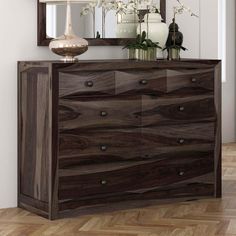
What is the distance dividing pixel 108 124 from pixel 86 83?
28 cm

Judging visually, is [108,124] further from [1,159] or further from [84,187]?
[1,159]

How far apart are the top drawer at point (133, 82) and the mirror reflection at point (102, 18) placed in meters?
0.50

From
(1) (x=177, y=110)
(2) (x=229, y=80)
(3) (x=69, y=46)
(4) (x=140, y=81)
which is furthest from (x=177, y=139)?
(2) (x=229, y=80)

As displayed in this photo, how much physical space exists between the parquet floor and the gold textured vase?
0.95 m

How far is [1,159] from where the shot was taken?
15.1ft

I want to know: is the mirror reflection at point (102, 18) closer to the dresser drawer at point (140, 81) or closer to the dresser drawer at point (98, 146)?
the dresser drawer at point (140, 81)

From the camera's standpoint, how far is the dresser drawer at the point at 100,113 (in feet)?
14.2

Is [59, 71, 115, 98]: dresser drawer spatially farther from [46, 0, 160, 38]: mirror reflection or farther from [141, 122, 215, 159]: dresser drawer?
[46, 0, 160, 38]: mirror reflection

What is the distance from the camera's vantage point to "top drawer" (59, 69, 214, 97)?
4352mm

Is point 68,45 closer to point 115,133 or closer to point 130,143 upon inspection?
point 115,133

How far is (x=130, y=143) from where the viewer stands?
4.57 meters

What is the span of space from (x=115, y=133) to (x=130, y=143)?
0.13 m

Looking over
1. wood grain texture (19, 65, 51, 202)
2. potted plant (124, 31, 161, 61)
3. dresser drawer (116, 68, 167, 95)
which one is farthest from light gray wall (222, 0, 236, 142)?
wood grain texture (19, 65, 51, 202)

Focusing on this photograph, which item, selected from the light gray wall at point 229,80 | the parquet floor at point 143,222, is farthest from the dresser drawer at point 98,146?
the light gray wall at point 229,80
